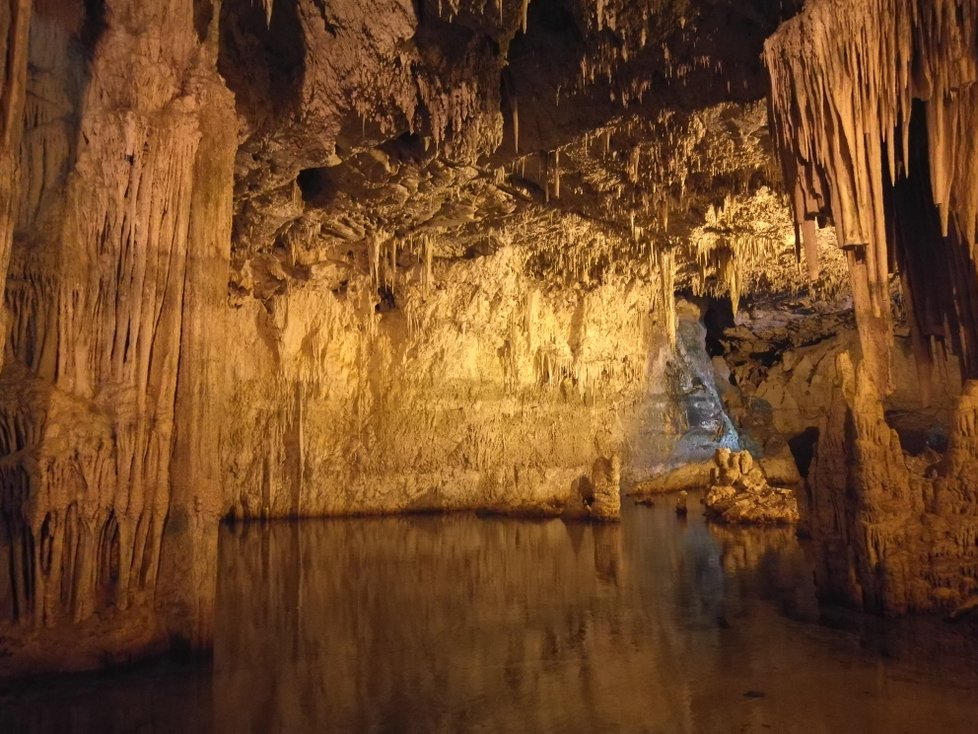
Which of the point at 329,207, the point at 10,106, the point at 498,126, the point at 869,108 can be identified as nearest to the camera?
the point at 10,106

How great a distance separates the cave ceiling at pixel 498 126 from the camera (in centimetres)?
563

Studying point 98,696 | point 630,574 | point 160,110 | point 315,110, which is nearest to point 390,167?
point 315,110

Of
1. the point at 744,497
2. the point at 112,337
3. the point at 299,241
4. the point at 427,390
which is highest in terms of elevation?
the point at 299,241

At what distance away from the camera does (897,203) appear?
6723 mm

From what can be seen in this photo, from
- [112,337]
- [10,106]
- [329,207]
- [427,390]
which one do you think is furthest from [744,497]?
[10,106]

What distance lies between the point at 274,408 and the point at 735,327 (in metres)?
12.4

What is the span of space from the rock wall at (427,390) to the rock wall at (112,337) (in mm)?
6276

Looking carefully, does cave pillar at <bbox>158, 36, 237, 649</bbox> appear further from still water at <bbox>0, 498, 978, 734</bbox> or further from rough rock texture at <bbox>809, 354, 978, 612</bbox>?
rough rock texture at <bbox>809, 354, 978, 612</bbox>

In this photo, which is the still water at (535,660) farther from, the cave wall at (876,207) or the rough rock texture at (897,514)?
the cave wall at (876,207)

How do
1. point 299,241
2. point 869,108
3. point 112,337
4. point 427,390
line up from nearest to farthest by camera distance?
point 112,337, point 869,108, point 299,241, point 427,390

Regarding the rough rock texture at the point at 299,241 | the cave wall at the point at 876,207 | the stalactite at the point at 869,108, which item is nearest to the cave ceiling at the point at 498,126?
the rough rock texture at the point at 299,241

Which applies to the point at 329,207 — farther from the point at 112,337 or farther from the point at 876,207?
the point at 876,207

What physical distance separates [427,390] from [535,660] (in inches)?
330

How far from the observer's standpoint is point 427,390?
1261 cm
